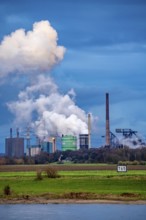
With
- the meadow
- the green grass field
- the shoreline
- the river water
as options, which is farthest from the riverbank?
the river water

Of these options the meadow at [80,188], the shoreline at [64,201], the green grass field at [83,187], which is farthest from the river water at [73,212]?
the green grass field at [83,187]

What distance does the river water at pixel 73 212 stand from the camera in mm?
58688

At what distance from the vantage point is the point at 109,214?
6131 centimetres

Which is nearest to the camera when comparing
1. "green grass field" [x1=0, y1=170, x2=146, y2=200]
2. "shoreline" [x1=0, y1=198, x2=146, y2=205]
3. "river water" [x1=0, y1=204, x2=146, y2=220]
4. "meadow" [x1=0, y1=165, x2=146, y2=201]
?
"river water" [x1=0, y1=204, x2=146, y2=220]

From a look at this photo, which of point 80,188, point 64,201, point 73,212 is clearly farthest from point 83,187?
point 73,212

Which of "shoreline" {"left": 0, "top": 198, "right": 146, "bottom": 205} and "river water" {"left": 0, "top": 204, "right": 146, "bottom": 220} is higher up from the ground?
"shoreline" {"left": 0, "top": 198, "right": 146, "bottom": 205}

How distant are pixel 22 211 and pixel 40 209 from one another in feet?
9.27

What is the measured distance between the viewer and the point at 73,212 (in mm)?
63531

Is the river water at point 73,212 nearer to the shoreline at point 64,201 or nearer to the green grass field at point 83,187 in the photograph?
the shoreline at point 64,201

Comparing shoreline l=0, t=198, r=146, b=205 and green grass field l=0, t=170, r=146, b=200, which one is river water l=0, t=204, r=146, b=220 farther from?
green grass field l=0, t=170, r=146, b=200

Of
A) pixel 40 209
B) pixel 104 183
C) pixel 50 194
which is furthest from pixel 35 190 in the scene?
pixel 40 209

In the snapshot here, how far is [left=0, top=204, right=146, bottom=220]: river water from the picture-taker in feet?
193

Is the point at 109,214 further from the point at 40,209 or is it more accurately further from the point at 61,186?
the point at 61,186

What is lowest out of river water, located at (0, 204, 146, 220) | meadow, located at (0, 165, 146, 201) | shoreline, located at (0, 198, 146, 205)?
river water, located at (0, 204, 146, 220)
